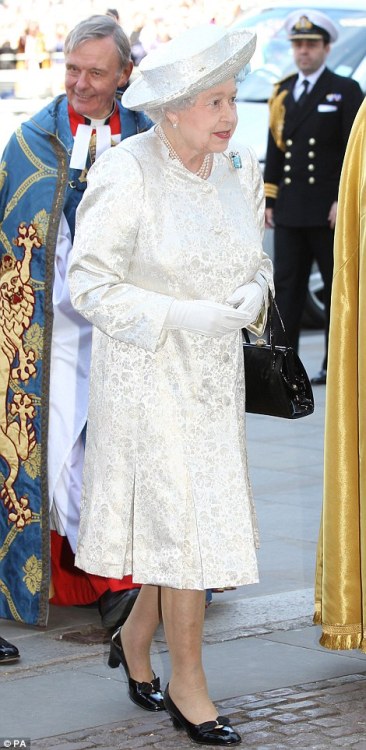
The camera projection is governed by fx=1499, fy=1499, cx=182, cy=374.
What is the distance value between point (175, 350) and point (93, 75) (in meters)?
1.31

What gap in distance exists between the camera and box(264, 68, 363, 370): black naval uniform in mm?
8664

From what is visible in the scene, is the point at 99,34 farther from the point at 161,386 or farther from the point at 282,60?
the point at 282,60

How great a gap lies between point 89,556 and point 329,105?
18.4ft

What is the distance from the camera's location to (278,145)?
29.3 feet

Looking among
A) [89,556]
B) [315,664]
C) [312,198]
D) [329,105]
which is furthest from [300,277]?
[89,556]

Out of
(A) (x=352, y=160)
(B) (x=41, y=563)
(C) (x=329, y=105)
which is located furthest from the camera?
(C) (x=329, y=105)

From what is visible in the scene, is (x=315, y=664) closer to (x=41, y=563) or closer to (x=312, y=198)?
(x=41, y=563)

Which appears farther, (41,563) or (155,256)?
(41,563)

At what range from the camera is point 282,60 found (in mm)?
10992

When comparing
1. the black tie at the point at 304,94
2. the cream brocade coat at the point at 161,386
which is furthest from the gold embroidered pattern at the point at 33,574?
the black tie at the point at 304,94

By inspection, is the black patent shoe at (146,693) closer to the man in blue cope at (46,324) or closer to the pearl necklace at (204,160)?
the man in blue cope at (46,324)

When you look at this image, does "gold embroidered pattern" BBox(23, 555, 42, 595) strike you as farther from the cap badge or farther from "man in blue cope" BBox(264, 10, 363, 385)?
the cap badge

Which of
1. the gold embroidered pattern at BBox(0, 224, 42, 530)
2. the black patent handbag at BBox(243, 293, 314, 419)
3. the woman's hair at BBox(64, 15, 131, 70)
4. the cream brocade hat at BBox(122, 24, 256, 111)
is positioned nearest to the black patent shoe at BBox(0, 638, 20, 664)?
the gold embroidered pattern at BBox(0, 224, 42, 530)

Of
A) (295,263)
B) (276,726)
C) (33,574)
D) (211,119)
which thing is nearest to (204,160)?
(211,119)
